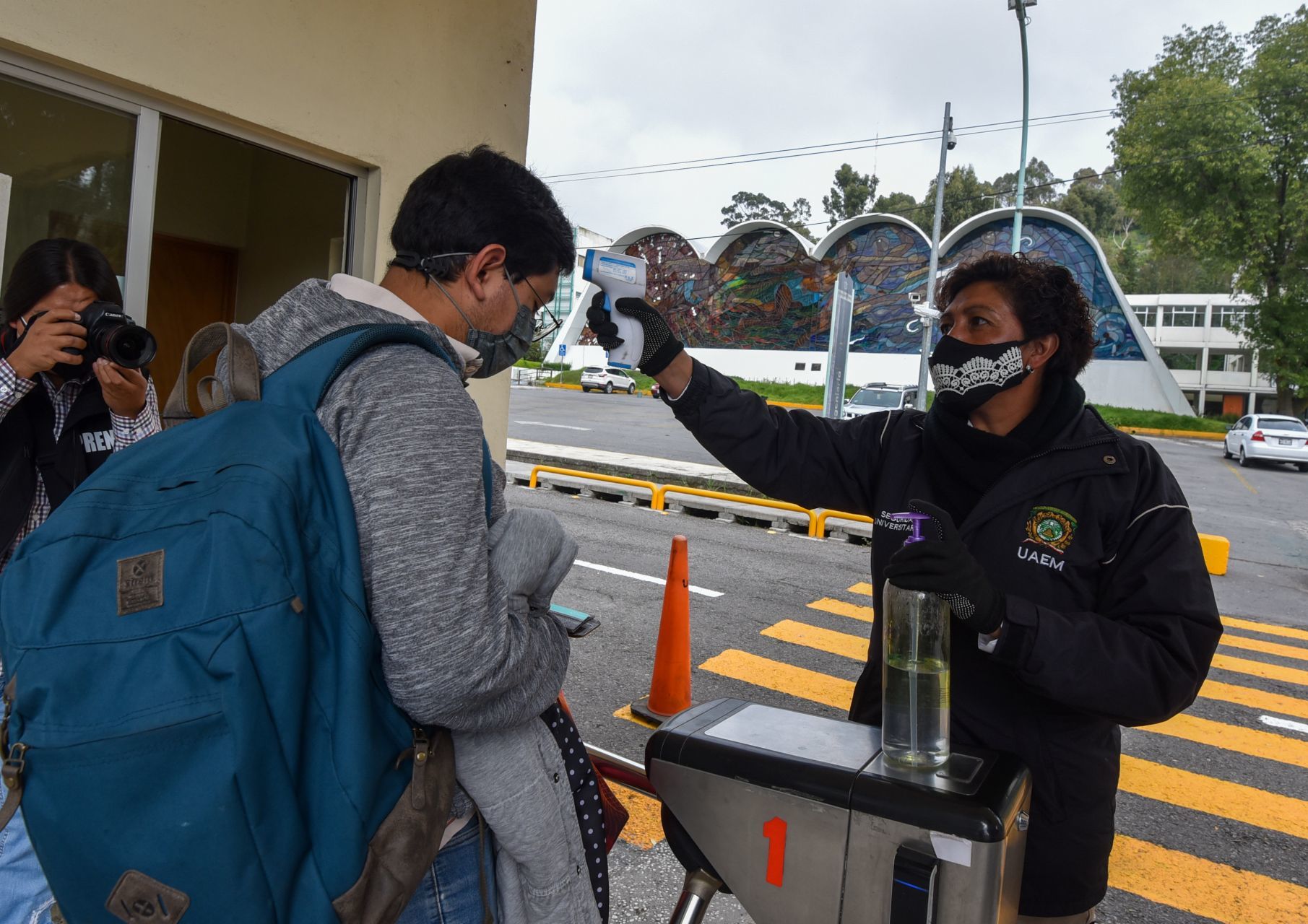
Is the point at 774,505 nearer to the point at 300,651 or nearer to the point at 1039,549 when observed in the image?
the point at 1039,549

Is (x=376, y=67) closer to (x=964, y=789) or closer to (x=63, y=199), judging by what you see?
(x=63, y=199)

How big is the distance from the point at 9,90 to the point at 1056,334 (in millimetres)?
3422

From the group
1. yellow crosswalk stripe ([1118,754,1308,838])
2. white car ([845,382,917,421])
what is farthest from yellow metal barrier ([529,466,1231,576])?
white car ([845,382,917,421])

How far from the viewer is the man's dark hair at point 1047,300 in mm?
2193

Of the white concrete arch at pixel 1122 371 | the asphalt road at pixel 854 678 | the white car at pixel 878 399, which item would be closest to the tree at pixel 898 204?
the white concrete arch at pixel 1122 371

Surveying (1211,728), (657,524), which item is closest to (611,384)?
(657,524)

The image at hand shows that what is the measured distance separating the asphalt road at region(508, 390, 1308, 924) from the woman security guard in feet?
5.96

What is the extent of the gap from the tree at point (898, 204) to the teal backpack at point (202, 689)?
84.8m

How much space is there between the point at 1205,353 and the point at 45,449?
209 feet

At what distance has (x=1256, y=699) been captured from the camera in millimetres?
6336

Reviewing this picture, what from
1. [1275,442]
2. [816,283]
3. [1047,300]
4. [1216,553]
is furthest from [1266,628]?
[816,283]

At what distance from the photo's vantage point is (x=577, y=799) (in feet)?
5.09

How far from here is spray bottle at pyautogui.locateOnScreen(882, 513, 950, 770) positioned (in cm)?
163

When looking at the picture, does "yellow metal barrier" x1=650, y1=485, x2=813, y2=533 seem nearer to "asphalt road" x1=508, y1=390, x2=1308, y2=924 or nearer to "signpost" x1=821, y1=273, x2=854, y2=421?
"asphalt road" x1=508, y1=390, x2=1308, y2=924
